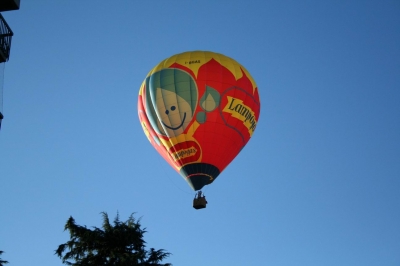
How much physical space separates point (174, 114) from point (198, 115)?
1.34 m

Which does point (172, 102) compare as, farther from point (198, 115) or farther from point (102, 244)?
point (102, 244)

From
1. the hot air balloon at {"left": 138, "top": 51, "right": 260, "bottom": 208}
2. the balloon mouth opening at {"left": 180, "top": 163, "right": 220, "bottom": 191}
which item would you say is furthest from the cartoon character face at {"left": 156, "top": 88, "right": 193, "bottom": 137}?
the balloon mouth opening at {"left": 180, "top": 163, "right": 220, "bottom": 191}

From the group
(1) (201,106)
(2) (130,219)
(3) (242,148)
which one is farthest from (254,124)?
(2) (130,219)

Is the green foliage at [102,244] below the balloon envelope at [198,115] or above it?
below

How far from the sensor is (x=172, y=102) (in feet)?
124

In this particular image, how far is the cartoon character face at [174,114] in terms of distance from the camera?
37688mm

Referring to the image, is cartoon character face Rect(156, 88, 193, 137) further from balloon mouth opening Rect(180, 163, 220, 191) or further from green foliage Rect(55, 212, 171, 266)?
green foliage Rect(55, 212, 171, 266)

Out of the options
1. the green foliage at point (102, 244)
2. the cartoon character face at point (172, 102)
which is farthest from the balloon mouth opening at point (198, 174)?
the green foliage at point (102, 244)

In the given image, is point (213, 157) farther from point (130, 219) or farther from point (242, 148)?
point (130, 219)

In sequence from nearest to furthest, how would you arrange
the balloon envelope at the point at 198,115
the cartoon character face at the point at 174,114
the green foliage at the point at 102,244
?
the green foliage at the point at 102,244 < the cartoon character face at the point at 174,114 < the balloon envelope at the point at 198,115

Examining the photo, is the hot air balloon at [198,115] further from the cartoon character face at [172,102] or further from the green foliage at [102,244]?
the green foliage at [102,244]

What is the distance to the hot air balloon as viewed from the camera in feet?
124

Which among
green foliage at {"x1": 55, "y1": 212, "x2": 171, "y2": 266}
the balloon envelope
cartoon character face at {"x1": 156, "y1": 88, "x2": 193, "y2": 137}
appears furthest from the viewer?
the balloon envelope

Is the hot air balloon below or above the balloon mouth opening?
above
